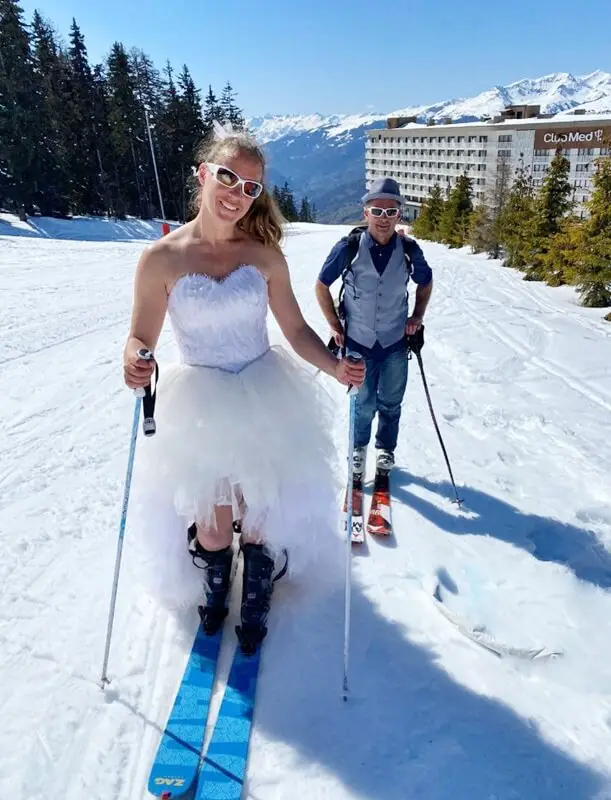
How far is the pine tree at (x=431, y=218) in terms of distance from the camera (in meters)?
32.6

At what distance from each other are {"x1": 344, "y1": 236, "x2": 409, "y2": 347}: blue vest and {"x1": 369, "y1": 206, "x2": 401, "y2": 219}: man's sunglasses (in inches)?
8.0

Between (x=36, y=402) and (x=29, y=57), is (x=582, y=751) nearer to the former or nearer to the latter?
(x=36, y=402)

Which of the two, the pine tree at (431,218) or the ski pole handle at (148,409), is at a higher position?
the pine tree at (431,218)

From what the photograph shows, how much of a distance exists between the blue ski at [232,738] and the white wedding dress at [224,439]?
1.76ft

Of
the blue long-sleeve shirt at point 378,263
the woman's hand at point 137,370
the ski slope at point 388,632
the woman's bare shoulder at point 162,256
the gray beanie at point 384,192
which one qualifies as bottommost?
the ski slope at point 388,632

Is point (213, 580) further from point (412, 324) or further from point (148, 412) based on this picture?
point (412, 324)

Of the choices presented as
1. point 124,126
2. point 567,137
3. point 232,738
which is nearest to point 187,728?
point 232,738

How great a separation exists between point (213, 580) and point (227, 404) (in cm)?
100

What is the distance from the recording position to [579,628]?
2.81m

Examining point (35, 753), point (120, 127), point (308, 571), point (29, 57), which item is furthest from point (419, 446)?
point (120, 127)

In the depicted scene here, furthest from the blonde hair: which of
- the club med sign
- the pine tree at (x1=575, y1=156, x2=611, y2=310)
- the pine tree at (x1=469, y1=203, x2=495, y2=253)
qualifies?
the club med sign

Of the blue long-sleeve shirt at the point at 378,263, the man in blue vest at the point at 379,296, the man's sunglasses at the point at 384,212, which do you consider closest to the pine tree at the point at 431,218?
the blue long-sleeve shirt at the point at 378,263

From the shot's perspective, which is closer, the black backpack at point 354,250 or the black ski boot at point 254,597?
the black ski boot at point 254,597

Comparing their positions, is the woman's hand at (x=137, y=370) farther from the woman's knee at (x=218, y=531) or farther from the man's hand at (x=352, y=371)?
the man's hand at (x=352, y=371)
